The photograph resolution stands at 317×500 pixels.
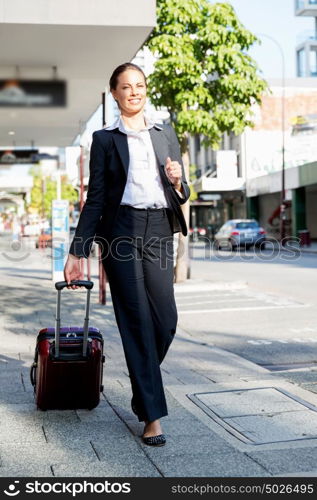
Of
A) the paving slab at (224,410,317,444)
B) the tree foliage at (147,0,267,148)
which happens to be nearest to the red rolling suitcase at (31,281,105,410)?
the paving slab at (224,410,317,444)

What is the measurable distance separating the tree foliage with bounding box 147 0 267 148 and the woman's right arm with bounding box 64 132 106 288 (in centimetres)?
1192

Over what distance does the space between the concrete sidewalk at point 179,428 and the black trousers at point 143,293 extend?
29 cm

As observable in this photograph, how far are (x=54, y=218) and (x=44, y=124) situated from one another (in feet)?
7.63

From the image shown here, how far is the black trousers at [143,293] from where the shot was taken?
13.3ft

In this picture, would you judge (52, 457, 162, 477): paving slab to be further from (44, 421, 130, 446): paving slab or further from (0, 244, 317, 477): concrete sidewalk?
(44, 421, 130, 446): paving slab

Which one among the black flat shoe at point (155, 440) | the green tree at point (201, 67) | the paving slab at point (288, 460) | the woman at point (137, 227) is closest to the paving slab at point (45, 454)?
the black flat shoe at point (155, 440)

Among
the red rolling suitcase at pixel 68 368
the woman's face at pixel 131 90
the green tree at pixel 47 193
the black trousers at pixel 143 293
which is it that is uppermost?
the green tree at pixel 47 193

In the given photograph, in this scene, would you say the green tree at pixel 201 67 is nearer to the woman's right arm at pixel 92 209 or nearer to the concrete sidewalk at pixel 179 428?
the concrete sidewalk at pixel 179 428

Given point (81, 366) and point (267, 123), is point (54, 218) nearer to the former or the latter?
point (81, 366)

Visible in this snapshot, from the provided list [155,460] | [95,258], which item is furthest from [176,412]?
[95,258]

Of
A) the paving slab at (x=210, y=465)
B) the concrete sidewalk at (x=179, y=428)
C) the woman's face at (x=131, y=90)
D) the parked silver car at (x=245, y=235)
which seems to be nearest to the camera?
the paving slab at (x=210, y=465)

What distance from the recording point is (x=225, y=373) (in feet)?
20.8

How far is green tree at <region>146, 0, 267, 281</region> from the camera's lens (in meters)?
15.6

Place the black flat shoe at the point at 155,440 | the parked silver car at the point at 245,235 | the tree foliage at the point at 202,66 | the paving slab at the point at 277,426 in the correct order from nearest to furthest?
the black flat shoe at the point at 155,440, the paving slab at the point at 277,426, the tree foliage at the point at 202,66, the parked silver car at the point at 245,235
